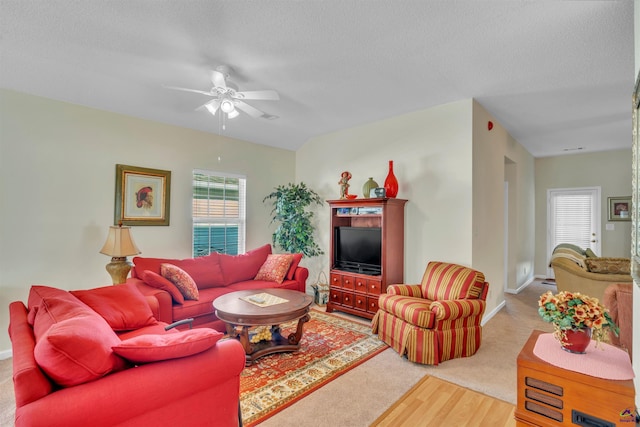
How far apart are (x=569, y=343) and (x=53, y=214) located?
→ 4596 millimetres

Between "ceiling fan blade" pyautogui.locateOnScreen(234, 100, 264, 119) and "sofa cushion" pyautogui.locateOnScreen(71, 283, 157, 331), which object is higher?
"ceiling fan blade" pyautogui.locateOnScreen(234, 100, 264, 119)

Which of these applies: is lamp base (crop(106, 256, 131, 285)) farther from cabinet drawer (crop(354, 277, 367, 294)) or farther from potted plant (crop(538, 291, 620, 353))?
potted plant (crop(538, 291, 620, 353))

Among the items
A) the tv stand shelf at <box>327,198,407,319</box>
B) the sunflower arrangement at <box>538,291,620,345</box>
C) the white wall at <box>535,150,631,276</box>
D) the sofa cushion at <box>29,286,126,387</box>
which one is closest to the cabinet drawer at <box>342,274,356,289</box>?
the tv stand shelf at <box>327,198,407,319</box>

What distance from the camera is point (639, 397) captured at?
1416mm

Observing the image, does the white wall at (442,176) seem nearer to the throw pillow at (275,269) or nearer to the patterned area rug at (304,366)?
the patterned area rug at (304,366)

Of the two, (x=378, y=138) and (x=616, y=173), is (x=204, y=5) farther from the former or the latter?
(x=616, y=173)

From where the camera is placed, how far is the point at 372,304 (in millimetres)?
4039

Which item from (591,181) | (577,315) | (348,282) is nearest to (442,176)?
(348,282)

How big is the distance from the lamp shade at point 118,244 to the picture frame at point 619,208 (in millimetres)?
Result: 8343

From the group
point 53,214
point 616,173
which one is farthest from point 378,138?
point 616,173

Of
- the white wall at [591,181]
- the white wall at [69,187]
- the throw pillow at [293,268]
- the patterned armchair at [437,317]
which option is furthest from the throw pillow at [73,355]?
the white wall at [591,181]

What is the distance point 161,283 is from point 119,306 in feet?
2.46

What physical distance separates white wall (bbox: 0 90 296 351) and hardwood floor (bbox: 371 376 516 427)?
3469 mm

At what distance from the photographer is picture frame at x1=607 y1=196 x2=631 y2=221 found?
239 inches
